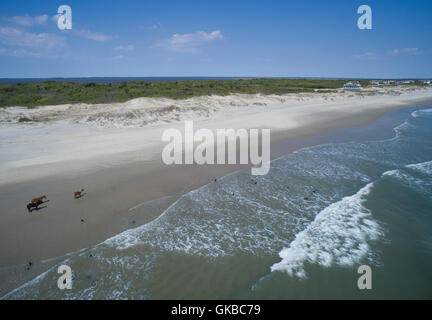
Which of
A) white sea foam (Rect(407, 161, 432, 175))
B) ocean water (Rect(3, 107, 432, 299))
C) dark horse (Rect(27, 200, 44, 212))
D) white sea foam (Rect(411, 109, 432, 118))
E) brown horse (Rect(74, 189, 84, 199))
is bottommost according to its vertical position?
ocean water (Rect(3, 107, 432, 299))

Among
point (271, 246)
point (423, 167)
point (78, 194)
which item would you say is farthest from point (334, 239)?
point (423, 167)

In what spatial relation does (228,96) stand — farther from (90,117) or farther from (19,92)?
(19,92)

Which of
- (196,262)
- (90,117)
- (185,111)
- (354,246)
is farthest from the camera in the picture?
(185,111)

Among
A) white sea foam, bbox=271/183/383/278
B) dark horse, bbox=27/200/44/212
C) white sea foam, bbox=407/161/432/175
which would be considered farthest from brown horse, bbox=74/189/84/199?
white sea foam, bbox=407/161/432/175

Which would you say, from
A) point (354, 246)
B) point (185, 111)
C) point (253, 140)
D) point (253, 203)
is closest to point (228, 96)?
point (185, 111)

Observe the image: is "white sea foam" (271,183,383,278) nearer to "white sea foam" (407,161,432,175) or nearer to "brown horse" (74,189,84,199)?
"white sea foam" (407,161,432,175)
